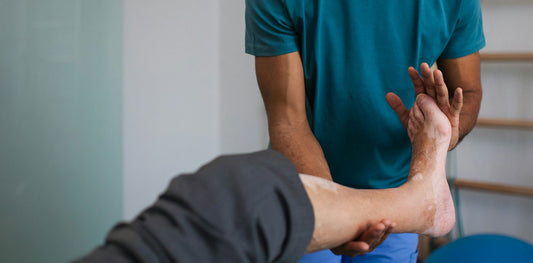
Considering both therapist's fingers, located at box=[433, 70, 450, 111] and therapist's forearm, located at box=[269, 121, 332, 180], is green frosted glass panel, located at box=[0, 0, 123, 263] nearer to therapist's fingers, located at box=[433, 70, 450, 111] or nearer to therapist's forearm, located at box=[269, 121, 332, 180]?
therapist's forearm, located at box=[269, 121, 332, 180]

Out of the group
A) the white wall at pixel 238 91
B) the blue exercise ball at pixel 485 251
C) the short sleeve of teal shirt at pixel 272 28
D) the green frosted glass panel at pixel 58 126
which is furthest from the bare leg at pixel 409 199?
the white wall at pixel 238 91

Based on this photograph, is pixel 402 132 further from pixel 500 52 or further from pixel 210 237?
pixel 500 52

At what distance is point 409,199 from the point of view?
3.51 feet

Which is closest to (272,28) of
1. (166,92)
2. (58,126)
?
(58,126)

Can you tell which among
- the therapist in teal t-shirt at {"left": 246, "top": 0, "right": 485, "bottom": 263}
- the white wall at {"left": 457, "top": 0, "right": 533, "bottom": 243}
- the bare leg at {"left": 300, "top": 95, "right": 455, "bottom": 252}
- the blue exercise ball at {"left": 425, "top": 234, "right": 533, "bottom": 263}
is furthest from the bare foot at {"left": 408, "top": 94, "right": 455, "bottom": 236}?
the white wall at {"left": 457, "top": 0, "right": 533, "bottom": 243}

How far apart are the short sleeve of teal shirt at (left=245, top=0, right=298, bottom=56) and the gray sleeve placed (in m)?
0.59

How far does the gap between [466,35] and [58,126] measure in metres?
1.62

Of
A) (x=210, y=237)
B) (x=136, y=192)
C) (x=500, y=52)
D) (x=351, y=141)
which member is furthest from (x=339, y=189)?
(x=500, y=52)

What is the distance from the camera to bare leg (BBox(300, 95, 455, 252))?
87cm

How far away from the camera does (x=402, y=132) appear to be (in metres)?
1.42

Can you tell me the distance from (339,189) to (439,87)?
16.7 inches

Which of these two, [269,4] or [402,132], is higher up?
[269,4]

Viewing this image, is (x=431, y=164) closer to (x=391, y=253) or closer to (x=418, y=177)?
(x=418, y=177)

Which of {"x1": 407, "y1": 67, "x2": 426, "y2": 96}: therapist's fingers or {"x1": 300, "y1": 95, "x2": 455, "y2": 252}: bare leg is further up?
{"x1": 407, "y1": 67, "x2": 426, "y2": 96}: therapist's fingers
